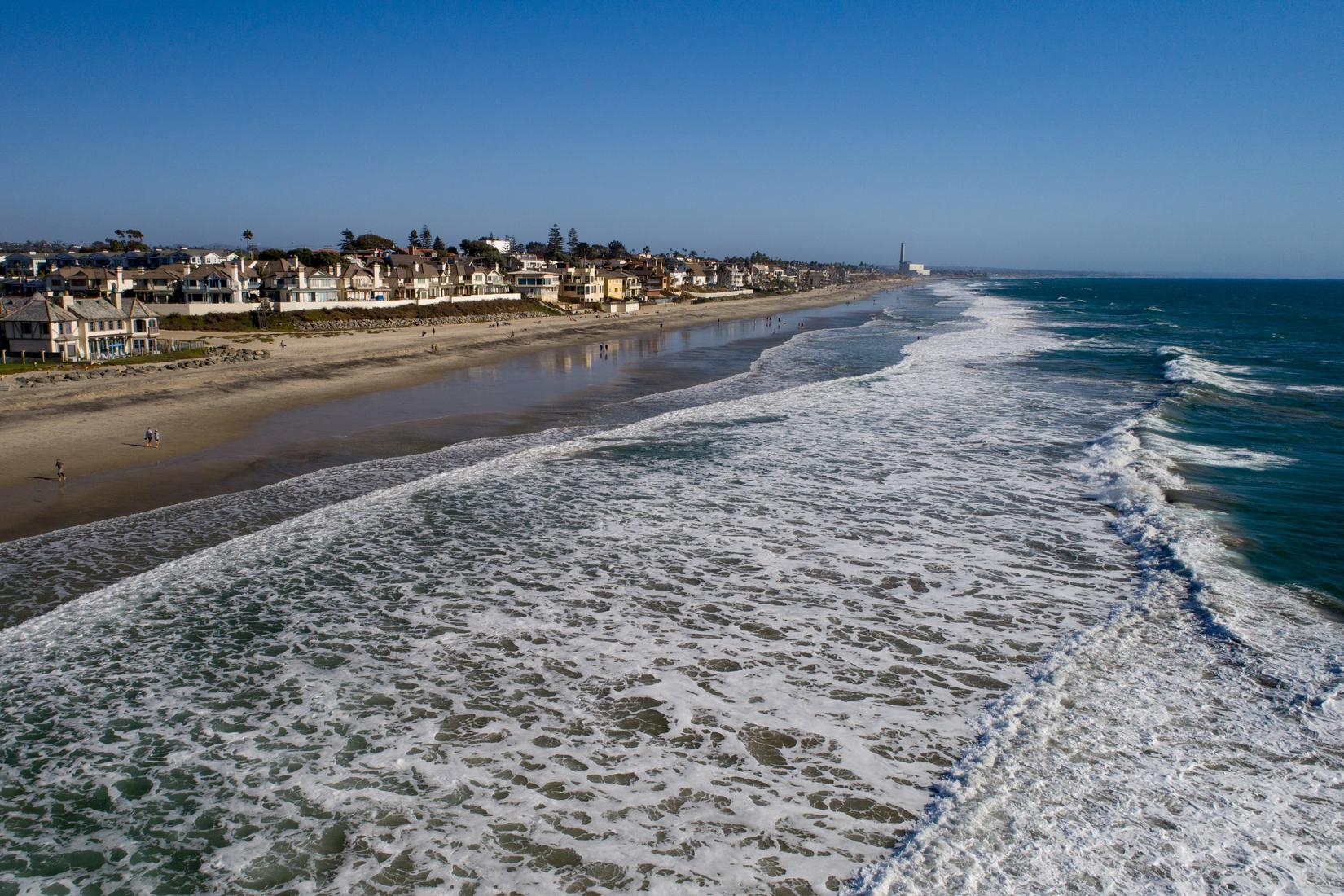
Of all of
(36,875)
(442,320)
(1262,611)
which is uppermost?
(442,320)

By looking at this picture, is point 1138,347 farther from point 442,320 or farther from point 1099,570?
point 442,320

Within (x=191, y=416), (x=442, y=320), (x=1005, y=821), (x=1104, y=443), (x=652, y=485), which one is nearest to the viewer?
(x=1005, y=821)

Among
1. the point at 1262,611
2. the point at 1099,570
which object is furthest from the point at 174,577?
the point at 1262,611

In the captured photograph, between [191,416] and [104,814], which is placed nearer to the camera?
[104,814]

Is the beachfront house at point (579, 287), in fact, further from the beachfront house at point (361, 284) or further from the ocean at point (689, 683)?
the ocean at point (689, 683)

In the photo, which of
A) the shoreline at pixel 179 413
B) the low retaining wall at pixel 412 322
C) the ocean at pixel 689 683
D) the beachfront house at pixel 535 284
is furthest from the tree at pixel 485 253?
the ocean at pixel 689 683

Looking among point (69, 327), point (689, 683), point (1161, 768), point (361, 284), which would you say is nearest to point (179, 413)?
point (69, 327)
